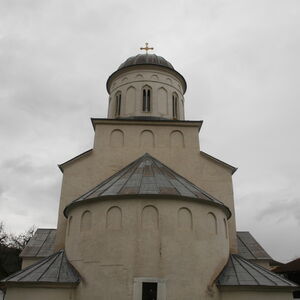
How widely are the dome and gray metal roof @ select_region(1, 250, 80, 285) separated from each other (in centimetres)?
1374

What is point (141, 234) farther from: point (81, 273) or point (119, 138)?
point (119, 138)

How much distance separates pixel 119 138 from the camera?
63.5ft

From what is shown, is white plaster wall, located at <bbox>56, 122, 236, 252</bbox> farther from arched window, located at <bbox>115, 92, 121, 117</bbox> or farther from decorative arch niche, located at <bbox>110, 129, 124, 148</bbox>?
arched window, located at <bbox>115, 92, 121, 117</bbox>

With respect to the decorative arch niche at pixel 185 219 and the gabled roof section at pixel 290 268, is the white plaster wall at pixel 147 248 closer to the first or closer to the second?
the decorative arch niche at pixel 185 219

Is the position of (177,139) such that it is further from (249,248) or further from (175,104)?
(249,248)

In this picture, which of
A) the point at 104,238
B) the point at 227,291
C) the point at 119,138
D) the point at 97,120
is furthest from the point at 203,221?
the point at 97,120

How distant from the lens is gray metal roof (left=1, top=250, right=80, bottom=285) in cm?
1274

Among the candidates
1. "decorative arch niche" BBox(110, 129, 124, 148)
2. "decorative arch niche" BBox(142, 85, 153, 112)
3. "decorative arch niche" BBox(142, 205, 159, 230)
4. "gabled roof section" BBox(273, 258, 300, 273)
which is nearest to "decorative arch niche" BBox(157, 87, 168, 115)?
"decorative arch niche" BBox(142, 85, 153, 112)

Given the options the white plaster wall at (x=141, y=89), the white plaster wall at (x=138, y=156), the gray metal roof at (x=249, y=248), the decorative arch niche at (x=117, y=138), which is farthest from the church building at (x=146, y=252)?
the white plaster wall at (x=141, y=89)

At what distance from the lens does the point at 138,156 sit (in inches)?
736

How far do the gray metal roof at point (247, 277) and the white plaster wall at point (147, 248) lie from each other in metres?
0.40

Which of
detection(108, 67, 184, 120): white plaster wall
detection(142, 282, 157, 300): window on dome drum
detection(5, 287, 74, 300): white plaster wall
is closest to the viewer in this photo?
detection(142, 282, 157, 300): window on dome drum

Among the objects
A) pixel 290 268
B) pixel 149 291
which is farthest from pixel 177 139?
pixel 290 268

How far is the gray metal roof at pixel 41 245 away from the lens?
760 inches
